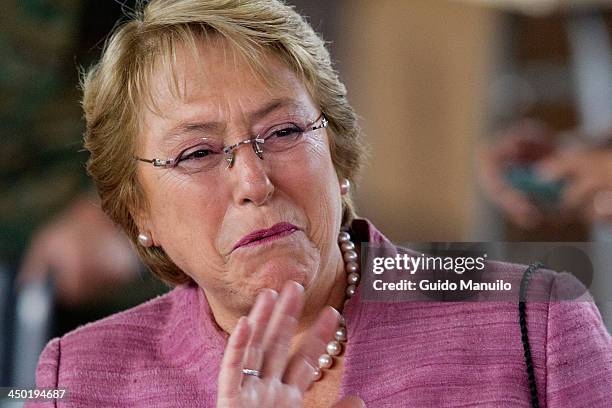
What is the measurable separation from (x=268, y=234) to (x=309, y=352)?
0.16 meters

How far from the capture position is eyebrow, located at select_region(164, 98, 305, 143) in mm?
986

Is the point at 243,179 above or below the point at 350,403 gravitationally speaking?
above

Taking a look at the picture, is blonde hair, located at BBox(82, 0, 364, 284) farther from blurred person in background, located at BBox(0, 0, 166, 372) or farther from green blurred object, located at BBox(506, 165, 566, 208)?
green blurred object, located at BBox(506, 165, 566, 208)

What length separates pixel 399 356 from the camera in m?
1.02

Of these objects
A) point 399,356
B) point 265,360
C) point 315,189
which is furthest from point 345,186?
point 265,360

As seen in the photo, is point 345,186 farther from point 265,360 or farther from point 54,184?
point 54,184

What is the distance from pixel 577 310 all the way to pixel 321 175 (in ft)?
1.06

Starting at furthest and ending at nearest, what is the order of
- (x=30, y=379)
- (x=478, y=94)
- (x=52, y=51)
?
(x=478, y=94) → (x=52, y=51) → (x=30, y=379)

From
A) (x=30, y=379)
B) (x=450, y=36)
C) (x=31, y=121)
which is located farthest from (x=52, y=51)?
(x=450, y=36)

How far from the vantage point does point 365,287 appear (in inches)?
42.1

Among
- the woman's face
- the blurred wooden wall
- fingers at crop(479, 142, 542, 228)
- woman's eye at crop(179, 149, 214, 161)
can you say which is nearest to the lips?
the woman's face

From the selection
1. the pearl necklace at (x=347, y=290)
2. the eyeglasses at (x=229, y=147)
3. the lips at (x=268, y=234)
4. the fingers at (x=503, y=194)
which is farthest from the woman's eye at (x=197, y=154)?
the fingers at (x=503, y=194)

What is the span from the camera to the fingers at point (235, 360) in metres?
0.82

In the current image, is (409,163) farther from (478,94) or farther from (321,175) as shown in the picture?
(321,175)
